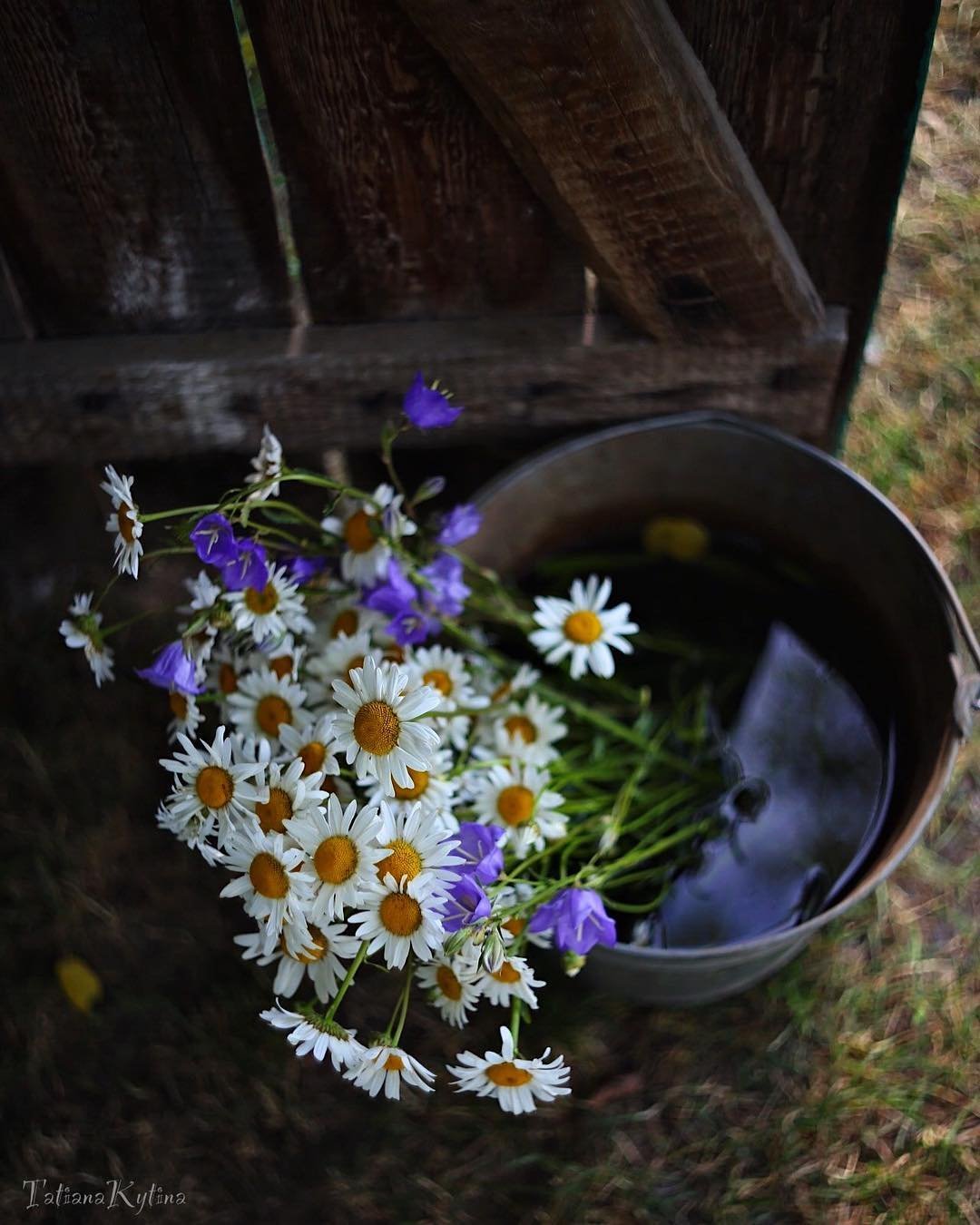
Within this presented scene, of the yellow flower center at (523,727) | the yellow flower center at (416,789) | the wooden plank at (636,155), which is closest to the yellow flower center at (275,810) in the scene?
the yellow flower center at (416,789)

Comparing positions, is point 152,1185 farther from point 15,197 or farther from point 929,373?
point 929,373

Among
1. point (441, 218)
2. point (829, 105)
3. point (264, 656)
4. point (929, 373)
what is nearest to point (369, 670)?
point (264, 656)

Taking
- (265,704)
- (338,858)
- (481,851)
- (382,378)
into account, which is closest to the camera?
(338,858)

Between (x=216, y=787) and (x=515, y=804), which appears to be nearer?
(x=216, y=787)

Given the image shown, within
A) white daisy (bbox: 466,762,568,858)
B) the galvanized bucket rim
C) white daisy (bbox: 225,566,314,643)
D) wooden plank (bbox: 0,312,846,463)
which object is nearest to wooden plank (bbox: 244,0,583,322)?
wooden plank (bbox: 0,312,846,463)

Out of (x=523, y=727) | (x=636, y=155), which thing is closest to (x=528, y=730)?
(x=523, y=727)

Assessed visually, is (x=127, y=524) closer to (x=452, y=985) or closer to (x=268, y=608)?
(x=268, y=608)

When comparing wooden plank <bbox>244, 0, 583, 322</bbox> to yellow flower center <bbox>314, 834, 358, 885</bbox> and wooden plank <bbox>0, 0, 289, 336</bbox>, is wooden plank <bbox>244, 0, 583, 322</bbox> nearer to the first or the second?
wooden plank <bbox>0, 0, 289, 336</bbox>
